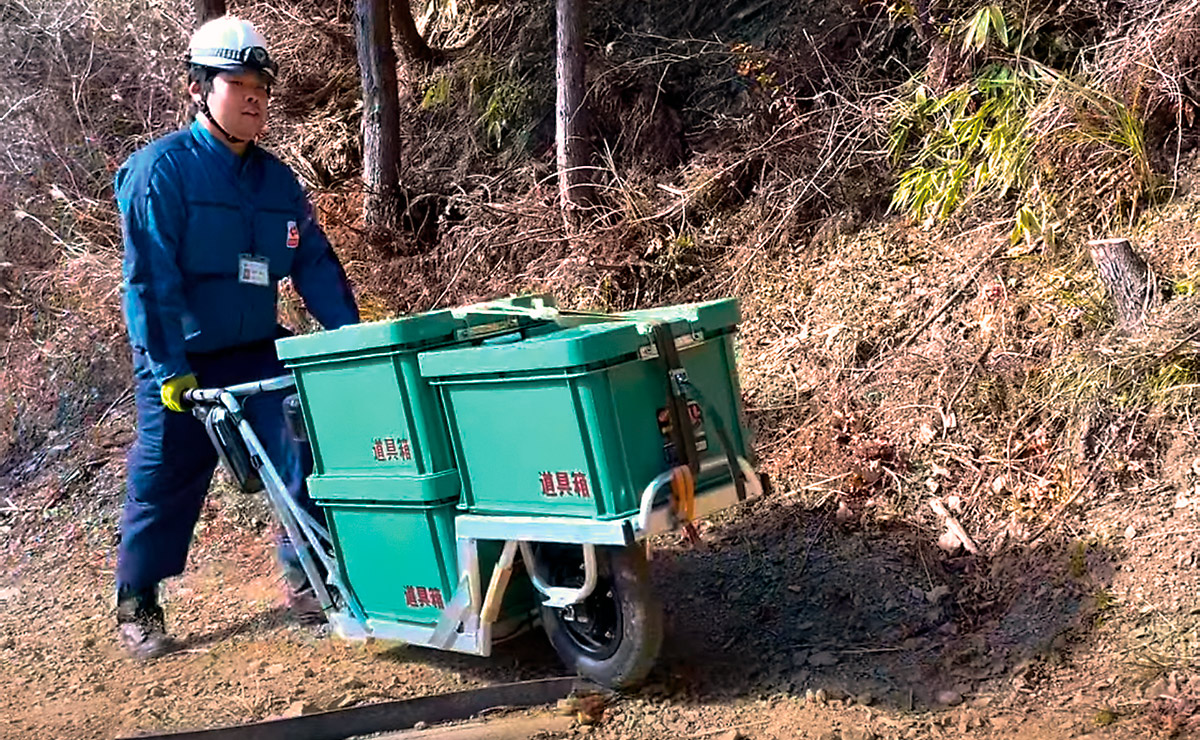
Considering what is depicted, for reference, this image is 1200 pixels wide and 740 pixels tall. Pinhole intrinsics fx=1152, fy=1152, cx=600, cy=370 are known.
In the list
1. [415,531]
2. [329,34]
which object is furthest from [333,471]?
[329,34]

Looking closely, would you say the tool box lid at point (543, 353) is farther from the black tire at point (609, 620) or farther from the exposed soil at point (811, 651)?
the exposed soil at point (811, 651)

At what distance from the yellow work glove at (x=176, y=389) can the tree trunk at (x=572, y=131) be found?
2.93m

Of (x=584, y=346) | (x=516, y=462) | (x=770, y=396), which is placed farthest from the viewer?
(x=770, y=396)

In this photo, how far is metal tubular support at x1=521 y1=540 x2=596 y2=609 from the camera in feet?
10.6

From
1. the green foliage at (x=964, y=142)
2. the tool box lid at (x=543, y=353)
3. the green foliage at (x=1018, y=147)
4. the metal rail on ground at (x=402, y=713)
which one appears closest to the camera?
the tool box lid at (x=543, y=353)

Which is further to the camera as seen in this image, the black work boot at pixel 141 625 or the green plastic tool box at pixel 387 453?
the black work boot at pixel 141 625

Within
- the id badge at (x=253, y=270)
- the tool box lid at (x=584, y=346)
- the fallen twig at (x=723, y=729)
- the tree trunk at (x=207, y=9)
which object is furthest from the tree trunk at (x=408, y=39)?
the fallen twig at (x=723, y=729)

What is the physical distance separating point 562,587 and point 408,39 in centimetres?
592

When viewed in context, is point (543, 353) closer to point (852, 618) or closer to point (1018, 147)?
point (852, 618)

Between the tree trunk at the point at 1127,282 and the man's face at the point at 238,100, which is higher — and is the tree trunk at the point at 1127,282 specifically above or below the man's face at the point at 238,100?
below

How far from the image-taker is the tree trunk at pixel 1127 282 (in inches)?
170

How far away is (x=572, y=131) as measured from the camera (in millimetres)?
6430

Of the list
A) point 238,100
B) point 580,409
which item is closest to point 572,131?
point 238,100

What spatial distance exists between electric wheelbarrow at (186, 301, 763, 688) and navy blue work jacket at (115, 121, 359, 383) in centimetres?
35
